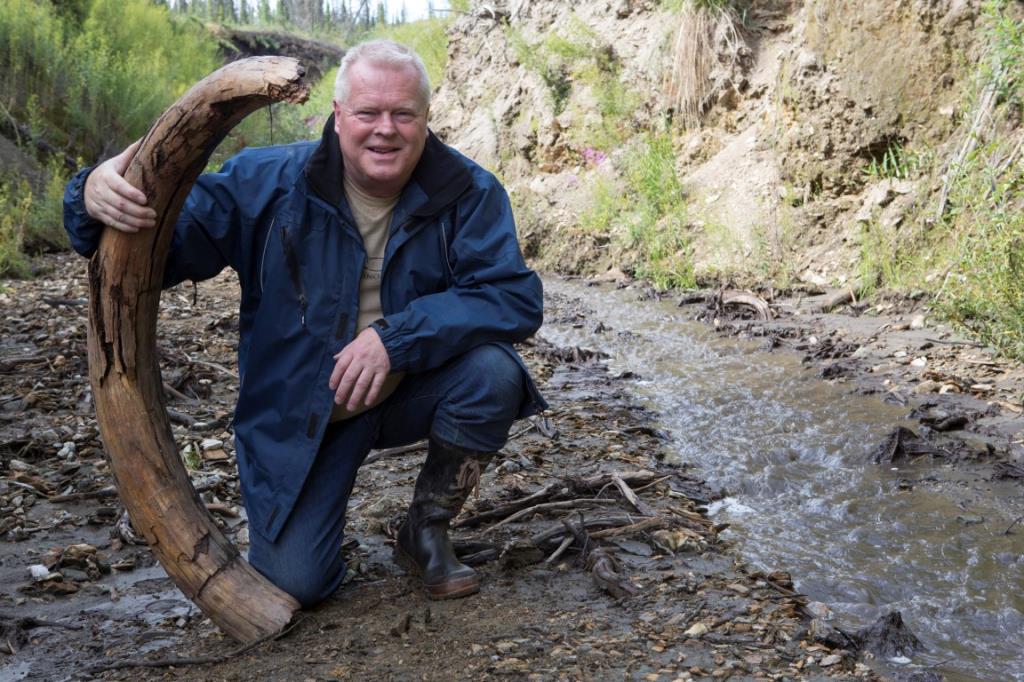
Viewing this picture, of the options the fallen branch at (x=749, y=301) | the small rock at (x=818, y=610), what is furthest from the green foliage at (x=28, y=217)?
the small rock at (x=818, y=610)

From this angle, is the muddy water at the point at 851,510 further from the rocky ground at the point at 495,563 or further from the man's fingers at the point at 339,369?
the man's fingers at the point at 339,369

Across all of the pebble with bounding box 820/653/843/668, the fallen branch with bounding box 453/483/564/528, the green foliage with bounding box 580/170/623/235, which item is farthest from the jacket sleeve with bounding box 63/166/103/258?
the green foliage with bounding box 580/170/623/235

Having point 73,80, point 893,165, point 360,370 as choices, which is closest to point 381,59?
point 360,370

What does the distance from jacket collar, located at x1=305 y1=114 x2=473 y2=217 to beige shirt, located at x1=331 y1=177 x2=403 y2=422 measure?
0.24 feet

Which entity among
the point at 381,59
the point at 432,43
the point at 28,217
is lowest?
the point at 28,217

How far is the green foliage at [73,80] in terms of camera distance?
12617mm

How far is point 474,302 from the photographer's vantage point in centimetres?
280

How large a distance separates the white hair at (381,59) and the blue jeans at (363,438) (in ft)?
2.83

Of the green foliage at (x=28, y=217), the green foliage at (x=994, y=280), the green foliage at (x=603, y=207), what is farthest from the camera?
the green foliage at (x=603, y=207)

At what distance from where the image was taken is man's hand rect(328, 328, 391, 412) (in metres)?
2.65

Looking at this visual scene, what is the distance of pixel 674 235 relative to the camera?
31.8ft

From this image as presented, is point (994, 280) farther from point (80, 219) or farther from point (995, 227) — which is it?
point (80, 219)

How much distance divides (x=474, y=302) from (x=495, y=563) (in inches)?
35.3

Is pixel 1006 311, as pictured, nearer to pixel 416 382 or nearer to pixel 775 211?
pixel 416 382
